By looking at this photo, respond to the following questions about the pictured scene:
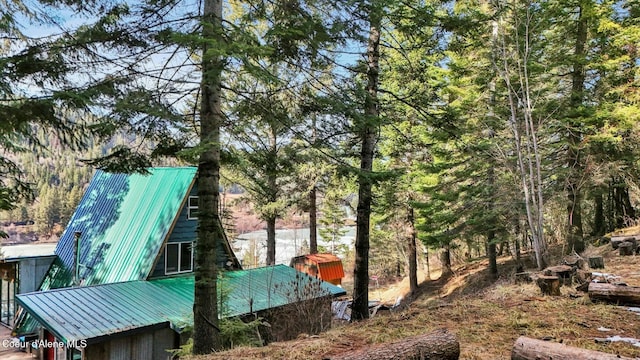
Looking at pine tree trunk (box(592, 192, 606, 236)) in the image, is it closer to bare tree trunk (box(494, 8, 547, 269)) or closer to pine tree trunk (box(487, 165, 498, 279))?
pine tree trunk (box(487, 165, 498, 279))

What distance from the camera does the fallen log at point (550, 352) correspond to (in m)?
2.87

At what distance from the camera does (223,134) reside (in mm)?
5895

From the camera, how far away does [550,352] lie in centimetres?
306

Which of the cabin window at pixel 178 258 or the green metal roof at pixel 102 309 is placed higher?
the cabin window at pixel 178 258

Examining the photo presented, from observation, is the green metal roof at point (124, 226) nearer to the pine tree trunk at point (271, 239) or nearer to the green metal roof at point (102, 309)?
the green metal roof at point (102, 309)

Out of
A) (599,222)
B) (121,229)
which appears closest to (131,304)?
(121,229)

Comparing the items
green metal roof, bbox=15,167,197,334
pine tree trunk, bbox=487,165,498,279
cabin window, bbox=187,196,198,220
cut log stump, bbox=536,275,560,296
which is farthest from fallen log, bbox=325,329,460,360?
cabin window, bbox=187,196,198,220

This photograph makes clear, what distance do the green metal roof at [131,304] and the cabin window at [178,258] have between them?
0.44 meters

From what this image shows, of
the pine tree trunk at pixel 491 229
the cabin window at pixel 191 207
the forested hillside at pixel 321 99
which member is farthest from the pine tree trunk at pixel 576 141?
the cabin window at pixel 191 207

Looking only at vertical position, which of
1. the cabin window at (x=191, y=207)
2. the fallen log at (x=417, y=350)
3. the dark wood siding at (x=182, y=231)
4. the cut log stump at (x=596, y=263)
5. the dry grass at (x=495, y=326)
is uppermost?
the cabin window at (x=191, y=207)

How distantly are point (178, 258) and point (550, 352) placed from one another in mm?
11363

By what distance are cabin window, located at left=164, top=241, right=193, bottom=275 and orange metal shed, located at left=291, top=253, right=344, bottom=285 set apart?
715cm

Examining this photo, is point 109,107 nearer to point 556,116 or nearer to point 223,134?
point 223,134

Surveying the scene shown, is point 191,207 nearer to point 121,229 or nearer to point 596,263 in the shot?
point 121,229
